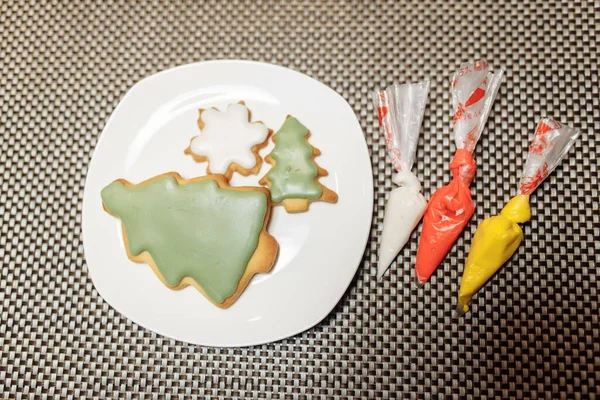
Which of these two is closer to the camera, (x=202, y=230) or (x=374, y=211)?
(x=202, y=230)

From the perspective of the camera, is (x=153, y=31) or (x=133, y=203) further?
(x=153, y=31)

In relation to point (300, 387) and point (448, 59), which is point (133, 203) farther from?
point (448, 59)

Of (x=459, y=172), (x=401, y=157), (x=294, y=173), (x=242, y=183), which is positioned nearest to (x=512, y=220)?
(x=459, y=172)

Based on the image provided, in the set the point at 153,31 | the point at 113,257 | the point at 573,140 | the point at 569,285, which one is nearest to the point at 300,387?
the point at 113,257

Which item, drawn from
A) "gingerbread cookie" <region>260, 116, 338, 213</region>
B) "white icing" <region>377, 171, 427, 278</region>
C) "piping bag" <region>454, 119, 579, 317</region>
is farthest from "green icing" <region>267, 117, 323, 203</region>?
"piping bag" <region>454, 119, 579, 317</region>

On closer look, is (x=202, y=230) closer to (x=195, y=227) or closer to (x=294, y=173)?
(x=195, y=227)

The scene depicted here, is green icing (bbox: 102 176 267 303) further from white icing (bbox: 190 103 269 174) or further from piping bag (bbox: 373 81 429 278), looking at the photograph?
piping bag (bbox: 373 81 429 278)
